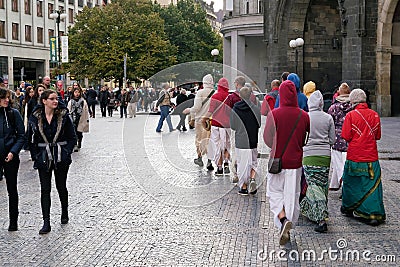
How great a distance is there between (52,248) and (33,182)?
514 centimetres

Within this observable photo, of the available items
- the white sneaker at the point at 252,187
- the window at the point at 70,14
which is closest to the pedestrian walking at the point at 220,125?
the white sneaker at the point at 252,187

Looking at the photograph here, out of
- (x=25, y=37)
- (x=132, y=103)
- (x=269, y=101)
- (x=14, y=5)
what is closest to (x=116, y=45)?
(x=25, y=37)

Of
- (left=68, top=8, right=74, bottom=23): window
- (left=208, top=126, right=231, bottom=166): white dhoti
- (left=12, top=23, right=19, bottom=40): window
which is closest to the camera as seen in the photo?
(left=208, top=126, right=231, bottom=166): white dhoti

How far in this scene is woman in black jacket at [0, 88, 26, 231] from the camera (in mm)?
8266

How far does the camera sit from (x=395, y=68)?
29406mm

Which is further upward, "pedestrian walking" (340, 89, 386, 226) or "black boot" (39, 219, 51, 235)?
"pedestrian walking" (340, 89, 386, 226)

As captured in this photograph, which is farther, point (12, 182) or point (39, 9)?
point (39, 9)

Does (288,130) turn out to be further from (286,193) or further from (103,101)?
(103,101)

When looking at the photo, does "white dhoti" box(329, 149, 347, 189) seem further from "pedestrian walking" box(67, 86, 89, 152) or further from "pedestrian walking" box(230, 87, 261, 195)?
"pedestrian walking" box(67, 86, 89, 152)

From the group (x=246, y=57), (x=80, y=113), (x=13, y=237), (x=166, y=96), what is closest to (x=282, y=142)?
(x=13, y=237)

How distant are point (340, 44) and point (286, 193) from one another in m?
28.4

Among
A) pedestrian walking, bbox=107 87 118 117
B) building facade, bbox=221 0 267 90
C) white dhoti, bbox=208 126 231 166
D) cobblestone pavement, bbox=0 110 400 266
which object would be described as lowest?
cobblestone pavement, bbox=0 110 400 266

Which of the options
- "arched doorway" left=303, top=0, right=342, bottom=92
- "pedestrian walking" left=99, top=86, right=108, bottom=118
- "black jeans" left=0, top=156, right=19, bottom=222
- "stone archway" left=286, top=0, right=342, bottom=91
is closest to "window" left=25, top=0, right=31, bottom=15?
"pedestrian walking" left=99, top=86, right=108, bottom=118

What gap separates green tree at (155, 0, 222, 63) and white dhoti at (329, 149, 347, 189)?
215 feet
